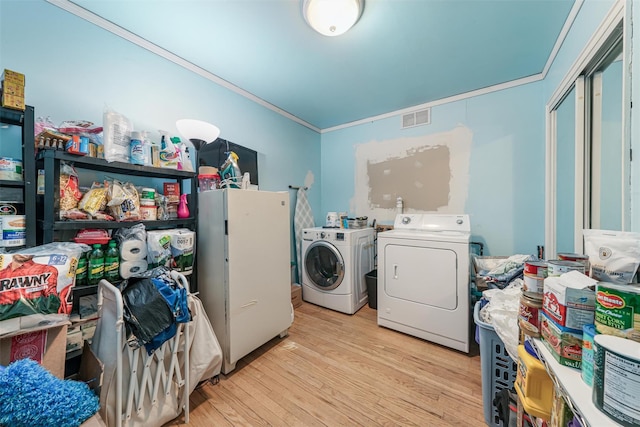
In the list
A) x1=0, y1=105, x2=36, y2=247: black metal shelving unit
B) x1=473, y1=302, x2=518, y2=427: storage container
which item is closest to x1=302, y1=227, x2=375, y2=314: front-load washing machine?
x1=473, y1=302, x2=518, y2=427: storage container

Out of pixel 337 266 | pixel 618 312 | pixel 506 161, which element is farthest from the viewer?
pixel 337 266

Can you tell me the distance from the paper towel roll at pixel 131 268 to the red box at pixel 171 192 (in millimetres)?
484

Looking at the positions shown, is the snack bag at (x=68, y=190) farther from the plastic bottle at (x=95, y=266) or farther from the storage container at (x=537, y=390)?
the storage container at (x=537, y=390)

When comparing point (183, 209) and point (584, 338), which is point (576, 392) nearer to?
point (584, 338)

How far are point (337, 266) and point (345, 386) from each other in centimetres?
118

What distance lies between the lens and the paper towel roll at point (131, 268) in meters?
1.30

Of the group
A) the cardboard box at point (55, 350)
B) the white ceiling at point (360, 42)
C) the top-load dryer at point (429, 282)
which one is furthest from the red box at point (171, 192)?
the top-load dryer at point (429, 282)

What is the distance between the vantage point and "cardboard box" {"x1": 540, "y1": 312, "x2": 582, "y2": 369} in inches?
21.6

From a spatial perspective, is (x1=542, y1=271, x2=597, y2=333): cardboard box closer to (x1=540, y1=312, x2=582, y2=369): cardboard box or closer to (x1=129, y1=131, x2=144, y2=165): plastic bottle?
(x1=540, y1=312, x2=582, y2=369): cardboard box

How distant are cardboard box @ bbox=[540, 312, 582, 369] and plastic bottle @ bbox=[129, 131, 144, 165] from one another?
2.04m

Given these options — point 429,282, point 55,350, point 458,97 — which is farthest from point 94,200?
point 458,97

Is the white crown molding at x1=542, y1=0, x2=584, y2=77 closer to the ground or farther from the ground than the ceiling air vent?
farther from the ground

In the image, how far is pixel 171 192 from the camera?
65.4 inches

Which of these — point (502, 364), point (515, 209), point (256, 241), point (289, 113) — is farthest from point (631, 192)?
point (289, 113)
